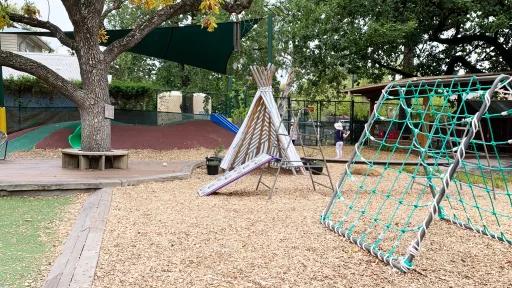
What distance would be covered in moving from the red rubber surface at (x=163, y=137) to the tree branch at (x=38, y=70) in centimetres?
422

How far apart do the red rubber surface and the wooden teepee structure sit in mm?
4806

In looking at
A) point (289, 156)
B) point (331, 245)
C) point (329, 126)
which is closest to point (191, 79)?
point (329, 126)

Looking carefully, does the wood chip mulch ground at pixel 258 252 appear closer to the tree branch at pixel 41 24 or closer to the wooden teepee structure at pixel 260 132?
the wooden teepee structure at pixel 260 132

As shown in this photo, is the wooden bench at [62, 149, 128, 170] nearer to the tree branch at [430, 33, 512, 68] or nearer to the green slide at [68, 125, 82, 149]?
the green slide at [68, 125, 82, 149]

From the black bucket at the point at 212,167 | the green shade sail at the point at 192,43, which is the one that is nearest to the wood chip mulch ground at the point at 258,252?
the black bucket at the point at 212,167

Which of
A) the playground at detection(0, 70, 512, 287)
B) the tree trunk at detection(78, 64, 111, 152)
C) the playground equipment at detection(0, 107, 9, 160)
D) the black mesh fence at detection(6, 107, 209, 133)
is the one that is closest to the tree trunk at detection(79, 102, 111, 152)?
the tree trunk at detection(78, 64, 111, 152)

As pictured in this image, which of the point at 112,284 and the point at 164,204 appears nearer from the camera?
the point at 112,284

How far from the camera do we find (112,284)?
3.49 meters

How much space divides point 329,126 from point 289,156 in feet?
40.6

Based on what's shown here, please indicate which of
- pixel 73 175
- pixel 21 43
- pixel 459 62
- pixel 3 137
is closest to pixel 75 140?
pixel 3 137

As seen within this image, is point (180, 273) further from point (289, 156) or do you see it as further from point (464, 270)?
point (289, 156)

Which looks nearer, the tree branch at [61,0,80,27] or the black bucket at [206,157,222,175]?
the tree branch at [61,0,80,27]

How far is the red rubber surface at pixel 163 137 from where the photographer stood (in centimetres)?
1404

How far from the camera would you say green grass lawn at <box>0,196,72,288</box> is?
3.83 meters
